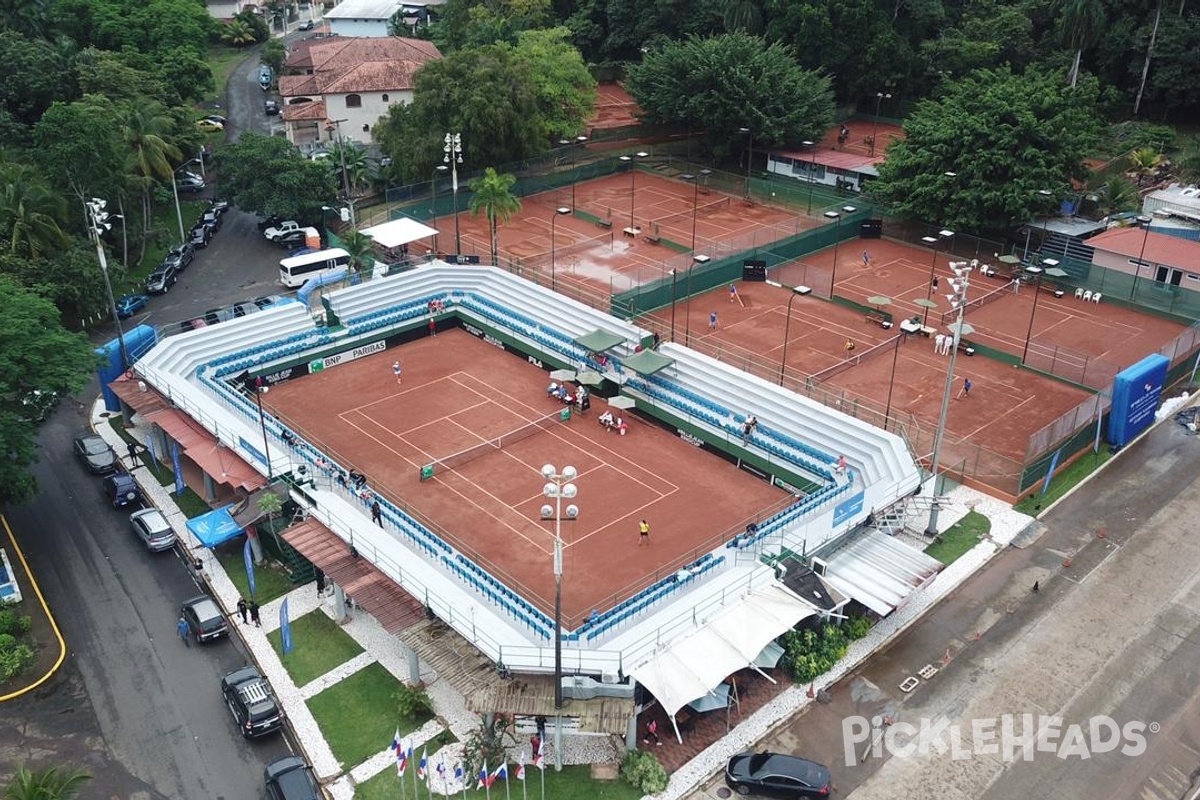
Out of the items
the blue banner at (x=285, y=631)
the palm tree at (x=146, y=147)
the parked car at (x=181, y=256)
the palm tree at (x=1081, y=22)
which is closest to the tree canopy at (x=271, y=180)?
the palm tree at (x=146, y=147)

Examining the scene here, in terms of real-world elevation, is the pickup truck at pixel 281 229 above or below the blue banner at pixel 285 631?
above

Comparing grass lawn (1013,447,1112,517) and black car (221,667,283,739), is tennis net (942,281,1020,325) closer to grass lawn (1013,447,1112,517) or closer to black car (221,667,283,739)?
grass lawn (1013,447,1112,517)

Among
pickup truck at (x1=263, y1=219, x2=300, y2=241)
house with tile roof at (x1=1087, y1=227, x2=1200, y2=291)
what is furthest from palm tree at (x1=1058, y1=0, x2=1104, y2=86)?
pickup truck at (x1=263, y1=219, x2=300, y2=241)

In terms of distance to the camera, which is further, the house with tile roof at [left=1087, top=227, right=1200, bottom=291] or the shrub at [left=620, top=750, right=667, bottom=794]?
the house with tile roof at [left=1087, top=227, right=1200, bottom=291]

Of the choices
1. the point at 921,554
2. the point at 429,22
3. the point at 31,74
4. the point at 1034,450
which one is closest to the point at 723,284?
the point at 1034,450

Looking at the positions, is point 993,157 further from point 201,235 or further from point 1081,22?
point 201,235

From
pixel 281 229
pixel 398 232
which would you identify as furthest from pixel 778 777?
pixel 281 229

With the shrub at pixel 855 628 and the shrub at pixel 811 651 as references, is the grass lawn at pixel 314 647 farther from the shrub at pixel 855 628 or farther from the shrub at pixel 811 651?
the shrub at pixel 855 628
